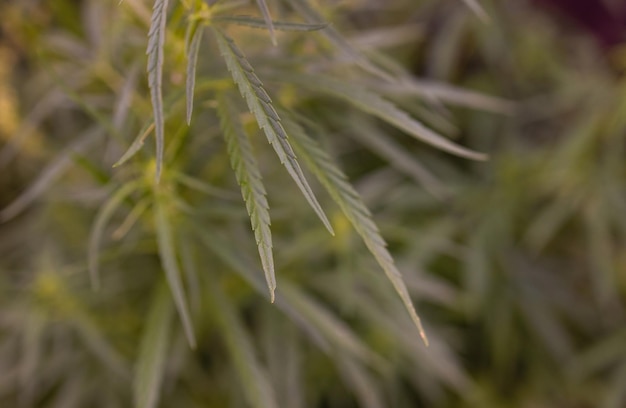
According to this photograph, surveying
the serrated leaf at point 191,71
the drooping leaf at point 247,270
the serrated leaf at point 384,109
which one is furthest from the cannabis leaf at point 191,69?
the drooping leaf at point 247,270

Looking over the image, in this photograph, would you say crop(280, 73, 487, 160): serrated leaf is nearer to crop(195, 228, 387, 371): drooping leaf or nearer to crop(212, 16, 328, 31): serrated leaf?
crop(212, 16, 328, 31): serrated leaf

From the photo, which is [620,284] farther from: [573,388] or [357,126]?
[357,126]

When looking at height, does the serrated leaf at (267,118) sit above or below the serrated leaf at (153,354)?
above

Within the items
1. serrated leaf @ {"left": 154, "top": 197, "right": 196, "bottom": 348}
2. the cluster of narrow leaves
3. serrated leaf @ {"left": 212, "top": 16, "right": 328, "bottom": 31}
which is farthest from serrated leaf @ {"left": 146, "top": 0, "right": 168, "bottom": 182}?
serrated leaf @ {"left": 154, "top": 197, "right": 196, "bottom": 348}

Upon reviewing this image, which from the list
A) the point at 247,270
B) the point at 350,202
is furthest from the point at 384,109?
the point at 247,270

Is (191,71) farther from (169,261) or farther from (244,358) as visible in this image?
(244,358)

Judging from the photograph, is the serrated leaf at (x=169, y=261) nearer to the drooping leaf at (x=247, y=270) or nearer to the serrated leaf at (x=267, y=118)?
the drooping leaf at (x=247, y=270)
